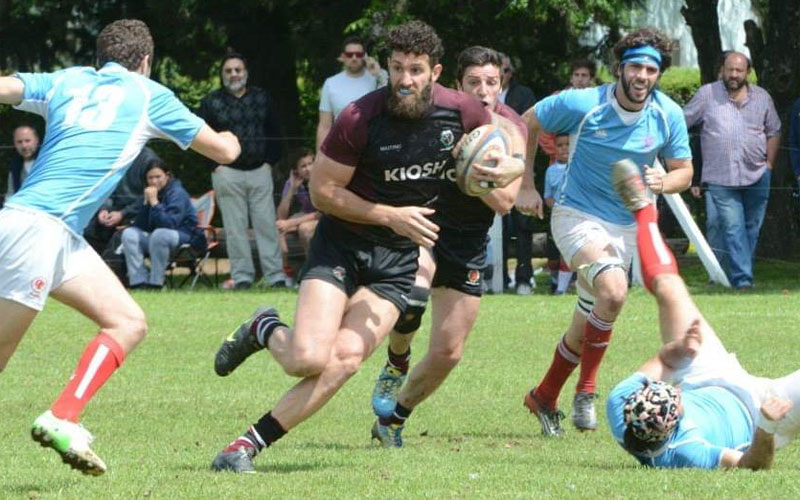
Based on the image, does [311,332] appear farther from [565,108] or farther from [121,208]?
[121,208]

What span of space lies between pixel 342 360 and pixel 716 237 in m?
9.90

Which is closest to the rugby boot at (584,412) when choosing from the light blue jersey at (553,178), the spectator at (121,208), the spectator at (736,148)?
the light blue jersey at (553,178)

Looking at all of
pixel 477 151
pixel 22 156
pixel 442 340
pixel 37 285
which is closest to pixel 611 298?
pixel 442 340

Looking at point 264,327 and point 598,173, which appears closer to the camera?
point 264,327

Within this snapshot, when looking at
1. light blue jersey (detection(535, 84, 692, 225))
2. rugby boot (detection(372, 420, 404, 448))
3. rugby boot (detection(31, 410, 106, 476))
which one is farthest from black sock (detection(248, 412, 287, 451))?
light blue jersey (detection(535, 84, 692, 225))

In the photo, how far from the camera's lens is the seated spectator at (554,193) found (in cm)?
1591

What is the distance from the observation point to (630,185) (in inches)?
308

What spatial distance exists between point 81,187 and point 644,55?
3440 mm

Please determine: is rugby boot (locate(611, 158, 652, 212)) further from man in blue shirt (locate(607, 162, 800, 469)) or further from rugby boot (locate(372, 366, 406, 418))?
rugby boot (locate(372, 366, 406, 418))

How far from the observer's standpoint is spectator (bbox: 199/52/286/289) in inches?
661

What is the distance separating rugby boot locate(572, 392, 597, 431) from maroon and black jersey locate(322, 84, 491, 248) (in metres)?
1.83

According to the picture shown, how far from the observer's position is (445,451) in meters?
8.45

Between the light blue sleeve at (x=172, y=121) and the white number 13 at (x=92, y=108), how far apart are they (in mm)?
165

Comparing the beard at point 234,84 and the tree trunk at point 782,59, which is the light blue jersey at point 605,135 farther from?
the tree trunk at point 782,59
